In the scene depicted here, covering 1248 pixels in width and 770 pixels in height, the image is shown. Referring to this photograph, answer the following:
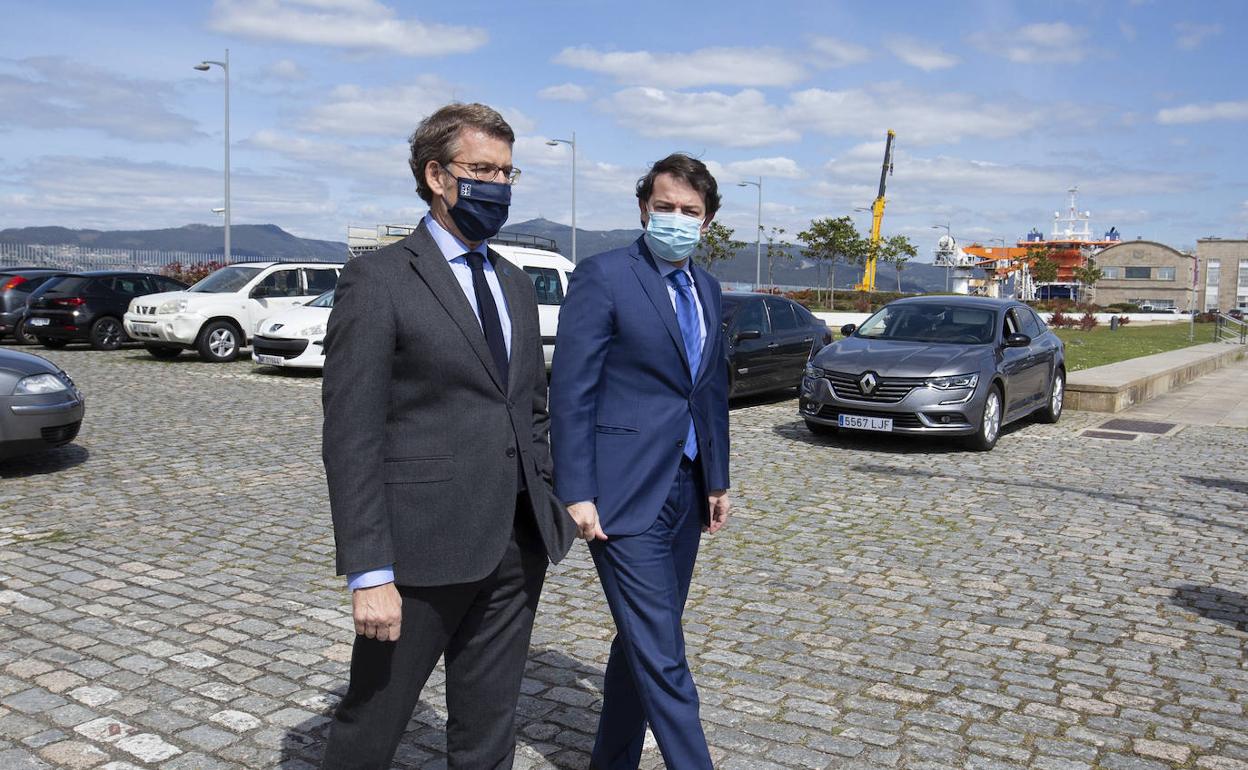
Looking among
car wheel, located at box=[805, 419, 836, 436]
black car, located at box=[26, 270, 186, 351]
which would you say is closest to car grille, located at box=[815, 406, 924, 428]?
car wheel, located at box=[805, 419, 836, 436]

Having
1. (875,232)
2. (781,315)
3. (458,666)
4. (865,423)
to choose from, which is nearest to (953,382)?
(865,423)

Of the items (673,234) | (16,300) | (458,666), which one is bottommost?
(458,666)

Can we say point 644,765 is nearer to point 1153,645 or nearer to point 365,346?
point 365,346

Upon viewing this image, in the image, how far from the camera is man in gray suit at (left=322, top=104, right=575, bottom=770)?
238 centimetres

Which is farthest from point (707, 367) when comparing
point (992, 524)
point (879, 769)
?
point (992, 524)

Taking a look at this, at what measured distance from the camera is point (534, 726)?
3965mm

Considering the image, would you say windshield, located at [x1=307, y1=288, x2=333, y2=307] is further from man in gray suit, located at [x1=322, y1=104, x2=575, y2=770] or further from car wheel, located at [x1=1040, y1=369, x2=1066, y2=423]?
man in gray suit, located at [x1=322, y1=104, x2=575, y2=770]

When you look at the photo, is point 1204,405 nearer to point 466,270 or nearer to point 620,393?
point 620,393

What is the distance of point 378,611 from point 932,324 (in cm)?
1068

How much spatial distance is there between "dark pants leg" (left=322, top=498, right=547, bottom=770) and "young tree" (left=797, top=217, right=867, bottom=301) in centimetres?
6413

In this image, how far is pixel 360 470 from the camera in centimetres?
238

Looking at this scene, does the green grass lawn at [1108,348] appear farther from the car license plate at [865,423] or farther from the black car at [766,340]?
the car license plate at [865,423]

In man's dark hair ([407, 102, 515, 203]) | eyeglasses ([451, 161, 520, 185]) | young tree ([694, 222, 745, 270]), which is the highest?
young tree ([694, 222, 745, 270])

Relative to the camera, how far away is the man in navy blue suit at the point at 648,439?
301 cm
